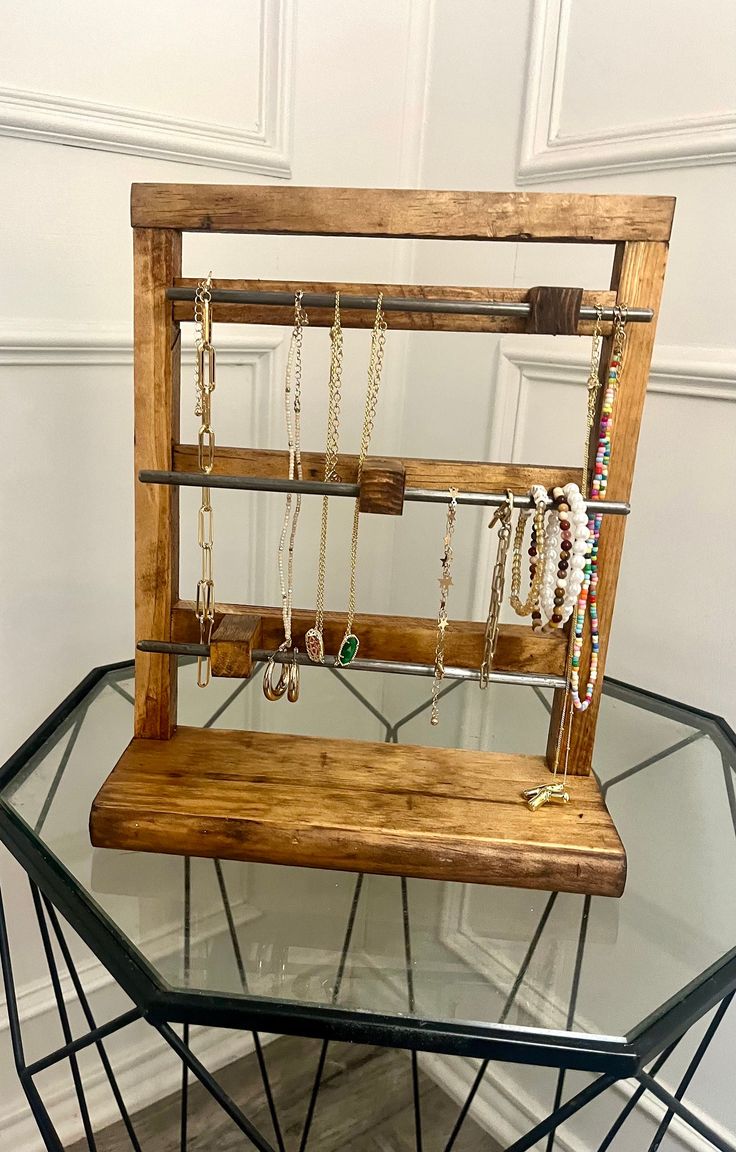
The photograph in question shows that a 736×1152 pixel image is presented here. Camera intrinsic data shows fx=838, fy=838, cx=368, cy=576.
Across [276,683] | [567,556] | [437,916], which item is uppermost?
[567,556]

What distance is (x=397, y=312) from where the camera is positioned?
586 mm

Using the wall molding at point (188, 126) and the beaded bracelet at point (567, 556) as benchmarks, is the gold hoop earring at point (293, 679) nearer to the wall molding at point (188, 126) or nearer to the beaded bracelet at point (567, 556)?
Result: the beaded bracelet at point (567, 556)

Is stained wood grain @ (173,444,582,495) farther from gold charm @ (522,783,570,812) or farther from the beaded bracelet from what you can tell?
gold charm @ (522,783,570,812)

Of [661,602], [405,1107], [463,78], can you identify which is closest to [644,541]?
[661,602]

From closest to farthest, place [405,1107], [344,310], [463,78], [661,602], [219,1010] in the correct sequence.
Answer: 1. [219,1010]
2. [344,310]
3. [661,602]
4. [463,78]
5. [405,1107]

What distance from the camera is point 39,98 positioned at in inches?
30.3

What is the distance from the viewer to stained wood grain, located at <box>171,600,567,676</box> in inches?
25.7

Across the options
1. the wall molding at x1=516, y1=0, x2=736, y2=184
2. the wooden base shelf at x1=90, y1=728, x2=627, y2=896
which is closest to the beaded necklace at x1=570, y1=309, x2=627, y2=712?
the wooden base shelf at x1=90, y1=728, x2=627, y2=896

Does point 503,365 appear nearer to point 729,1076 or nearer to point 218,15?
point 218,15

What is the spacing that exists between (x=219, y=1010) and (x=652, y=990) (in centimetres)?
27

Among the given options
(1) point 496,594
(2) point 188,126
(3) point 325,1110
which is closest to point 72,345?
(2) point 188,126

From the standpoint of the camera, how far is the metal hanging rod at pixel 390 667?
0.63 meters

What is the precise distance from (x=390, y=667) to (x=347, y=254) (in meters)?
0.59

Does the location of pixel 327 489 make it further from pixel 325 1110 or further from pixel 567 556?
pixel 325 1110
